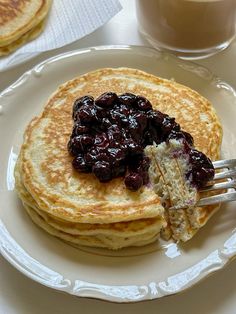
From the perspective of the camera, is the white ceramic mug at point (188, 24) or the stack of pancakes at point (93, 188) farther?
the white ceramic mug at point (188, 24)

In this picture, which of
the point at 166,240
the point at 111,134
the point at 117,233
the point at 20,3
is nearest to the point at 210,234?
the point at 166,240

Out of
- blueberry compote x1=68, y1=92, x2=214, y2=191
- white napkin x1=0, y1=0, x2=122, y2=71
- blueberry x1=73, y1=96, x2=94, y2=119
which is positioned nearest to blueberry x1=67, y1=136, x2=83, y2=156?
blueberry compote x1=68, y1=92, x2=214, y2=191

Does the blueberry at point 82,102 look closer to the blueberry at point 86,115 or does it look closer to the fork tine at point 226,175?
the blueberry at point 86,115

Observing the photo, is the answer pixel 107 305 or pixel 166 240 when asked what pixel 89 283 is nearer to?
pixel 107 305

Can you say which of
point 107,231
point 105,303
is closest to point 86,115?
point 107,231

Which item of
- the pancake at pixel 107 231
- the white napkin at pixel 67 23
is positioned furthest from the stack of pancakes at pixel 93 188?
the white napkin at pixel 67 23

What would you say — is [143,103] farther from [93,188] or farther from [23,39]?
[23,39]

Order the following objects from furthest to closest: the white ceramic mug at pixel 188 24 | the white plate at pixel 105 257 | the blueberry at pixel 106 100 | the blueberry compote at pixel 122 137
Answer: the white ceramic mug at pixel 188 24 < the blueberry at pixel 106 100 < the blueberry compote at pixel 122 137 < the white plate at pixel 105 257
